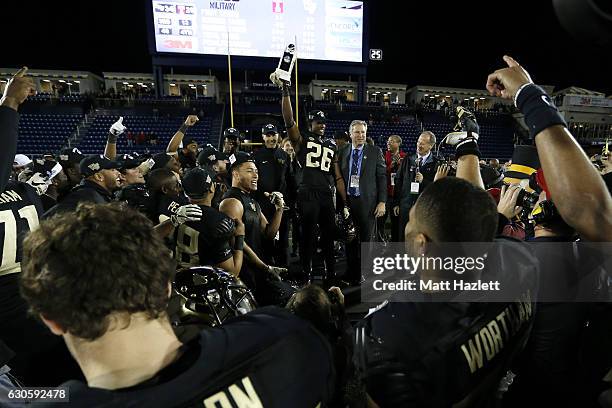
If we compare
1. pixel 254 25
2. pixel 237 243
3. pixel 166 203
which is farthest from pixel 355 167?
pixel 254 25

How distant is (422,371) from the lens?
36.6 inches

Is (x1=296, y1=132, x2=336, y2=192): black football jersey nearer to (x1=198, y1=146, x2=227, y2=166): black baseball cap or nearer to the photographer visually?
(x1=198, y1=146, x2=227, y2=166): black baseball cap

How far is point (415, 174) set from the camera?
5.00 metres

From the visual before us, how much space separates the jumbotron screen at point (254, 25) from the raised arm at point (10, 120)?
16973 mm

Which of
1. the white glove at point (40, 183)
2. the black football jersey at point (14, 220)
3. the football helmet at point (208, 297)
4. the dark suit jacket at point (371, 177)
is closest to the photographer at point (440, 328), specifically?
the football helmet at point (208, 297)

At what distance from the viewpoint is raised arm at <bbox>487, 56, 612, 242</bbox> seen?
973 millimetres

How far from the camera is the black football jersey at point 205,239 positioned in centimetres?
253

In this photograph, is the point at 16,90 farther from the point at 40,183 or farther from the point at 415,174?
the point at 415,174

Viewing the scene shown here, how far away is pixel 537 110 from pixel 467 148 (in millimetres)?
833

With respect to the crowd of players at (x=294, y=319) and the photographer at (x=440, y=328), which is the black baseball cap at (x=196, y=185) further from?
the photographer at (x=440, y=328)

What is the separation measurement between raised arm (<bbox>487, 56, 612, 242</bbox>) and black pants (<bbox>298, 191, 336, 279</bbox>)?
3.52m

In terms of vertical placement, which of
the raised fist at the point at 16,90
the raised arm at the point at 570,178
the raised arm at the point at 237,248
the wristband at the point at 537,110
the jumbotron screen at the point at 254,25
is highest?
the jumbotron screen at the point at 254,25

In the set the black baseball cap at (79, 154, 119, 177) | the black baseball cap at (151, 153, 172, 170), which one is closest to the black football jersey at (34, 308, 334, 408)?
the black baseball cap at (79, 154, 119, 177)

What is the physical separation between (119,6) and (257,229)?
28828 millimetres
